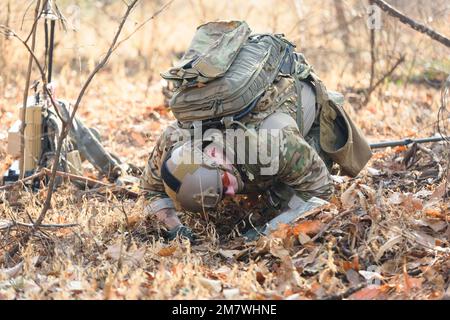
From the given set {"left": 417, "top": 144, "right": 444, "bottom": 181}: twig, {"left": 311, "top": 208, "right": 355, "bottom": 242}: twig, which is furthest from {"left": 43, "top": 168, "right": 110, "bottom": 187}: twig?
{"left": 417, "top": 144, "right": 444, "bottom": 181}: twig

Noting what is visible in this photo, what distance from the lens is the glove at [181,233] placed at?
14.0ft

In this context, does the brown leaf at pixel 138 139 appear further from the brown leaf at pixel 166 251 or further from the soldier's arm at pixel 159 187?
the brown leaf at pixel 166 251

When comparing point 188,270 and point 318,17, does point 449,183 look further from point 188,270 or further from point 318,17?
point 318,17

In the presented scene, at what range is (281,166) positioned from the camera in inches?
169

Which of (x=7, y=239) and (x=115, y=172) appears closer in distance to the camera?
(x=7, y=239)

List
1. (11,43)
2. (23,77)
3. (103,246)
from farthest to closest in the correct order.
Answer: (23,77) → (11,43) → (103,246)

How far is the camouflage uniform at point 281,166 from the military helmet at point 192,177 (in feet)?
0.71

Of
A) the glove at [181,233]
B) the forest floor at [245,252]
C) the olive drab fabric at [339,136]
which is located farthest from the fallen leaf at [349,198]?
the glove at [181,233]

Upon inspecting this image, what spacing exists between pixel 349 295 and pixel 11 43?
5.66 meters

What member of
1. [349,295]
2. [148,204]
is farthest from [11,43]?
[349,295]

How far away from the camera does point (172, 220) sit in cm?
443

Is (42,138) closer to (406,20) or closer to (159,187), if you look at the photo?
(159,187)

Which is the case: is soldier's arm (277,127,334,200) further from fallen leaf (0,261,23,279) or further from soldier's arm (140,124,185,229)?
fallen leaf (0,261,23,279)

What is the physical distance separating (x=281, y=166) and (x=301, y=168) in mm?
108
